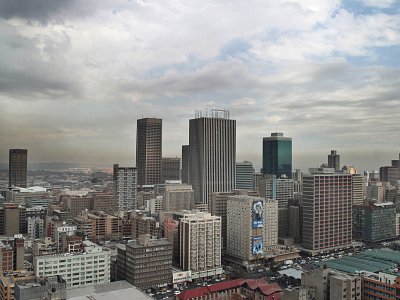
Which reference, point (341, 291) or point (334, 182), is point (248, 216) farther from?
point (341, 291)

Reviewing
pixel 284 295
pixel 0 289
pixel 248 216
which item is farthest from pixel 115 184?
pixel 284 295

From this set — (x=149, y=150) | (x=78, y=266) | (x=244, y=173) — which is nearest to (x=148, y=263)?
(x=78, y=266)

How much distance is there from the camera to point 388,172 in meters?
25.7

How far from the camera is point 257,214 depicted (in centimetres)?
1338

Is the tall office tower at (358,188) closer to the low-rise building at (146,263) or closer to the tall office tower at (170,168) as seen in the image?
the tall office tower at (170,168)

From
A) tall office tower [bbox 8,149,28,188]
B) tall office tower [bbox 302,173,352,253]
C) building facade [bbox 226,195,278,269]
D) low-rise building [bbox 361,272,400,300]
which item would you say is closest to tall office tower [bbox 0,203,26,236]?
tall office tower [bbox 8,149,28,188]

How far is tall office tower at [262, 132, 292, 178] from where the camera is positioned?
28859 millimetres

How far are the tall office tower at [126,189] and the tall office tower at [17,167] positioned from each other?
17.9 feet

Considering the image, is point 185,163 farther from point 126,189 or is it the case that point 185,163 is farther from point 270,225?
point 270,225

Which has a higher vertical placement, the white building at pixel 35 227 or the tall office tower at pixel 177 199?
the tall office tower at pixel 177 199

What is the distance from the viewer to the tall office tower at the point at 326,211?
47.2ft

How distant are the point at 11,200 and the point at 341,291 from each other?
15.8 m

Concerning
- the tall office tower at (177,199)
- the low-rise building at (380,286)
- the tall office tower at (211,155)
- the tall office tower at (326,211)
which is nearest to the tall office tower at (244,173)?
the tall office tower at (211,155)

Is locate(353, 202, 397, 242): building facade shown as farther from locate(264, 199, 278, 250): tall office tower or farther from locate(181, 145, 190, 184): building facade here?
locate(181, 145, 190, 184): building facade
